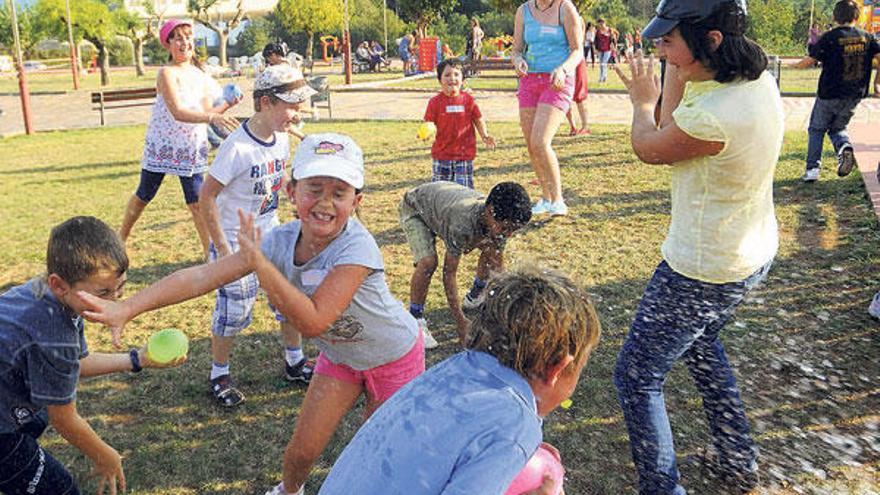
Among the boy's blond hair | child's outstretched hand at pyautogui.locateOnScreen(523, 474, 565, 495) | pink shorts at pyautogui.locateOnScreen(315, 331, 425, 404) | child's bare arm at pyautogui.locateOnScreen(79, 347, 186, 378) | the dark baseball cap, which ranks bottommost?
pink shorts at pyautogui.locateOnScreen(315, 331, 425, 404)

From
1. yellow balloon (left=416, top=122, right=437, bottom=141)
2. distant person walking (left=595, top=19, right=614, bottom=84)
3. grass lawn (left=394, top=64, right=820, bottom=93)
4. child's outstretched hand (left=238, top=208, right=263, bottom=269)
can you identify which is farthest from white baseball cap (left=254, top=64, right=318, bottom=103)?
distant person walking (left=595, top=19, right=614, bottom=84)

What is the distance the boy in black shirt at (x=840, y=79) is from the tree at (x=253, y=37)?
177 feet

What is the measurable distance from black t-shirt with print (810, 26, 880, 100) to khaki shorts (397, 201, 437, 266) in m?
5.89

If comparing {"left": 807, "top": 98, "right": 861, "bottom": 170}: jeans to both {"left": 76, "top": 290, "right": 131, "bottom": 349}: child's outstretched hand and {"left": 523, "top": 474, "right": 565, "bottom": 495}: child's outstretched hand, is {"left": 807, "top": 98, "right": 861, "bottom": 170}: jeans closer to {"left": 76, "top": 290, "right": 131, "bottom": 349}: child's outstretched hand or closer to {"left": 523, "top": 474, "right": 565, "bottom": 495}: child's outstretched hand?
{"left": 523, "top": 474, "right": 565, "bottom": 495}: child's outstretched hand

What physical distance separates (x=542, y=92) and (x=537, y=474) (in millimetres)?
5751

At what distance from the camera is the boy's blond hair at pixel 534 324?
5.91 ft

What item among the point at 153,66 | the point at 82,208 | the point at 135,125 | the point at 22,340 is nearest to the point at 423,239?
the point at 22,340

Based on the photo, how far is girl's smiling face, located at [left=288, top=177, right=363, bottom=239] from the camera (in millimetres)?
2660

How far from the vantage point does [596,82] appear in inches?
1005

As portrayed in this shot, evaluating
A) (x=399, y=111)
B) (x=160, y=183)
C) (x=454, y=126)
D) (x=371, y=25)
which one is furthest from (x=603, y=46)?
(x=371, y=25)

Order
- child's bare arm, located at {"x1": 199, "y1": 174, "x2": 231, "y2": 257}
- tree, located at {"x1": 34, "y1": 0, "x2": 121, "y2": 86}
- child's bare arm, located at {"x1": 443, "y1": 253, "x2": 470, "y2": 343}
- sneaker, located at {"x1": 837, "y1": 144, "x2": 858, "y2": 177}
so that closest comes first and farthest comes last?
child's bare arm, located at {"x1": 199, "y1": 174, "x2": 231, "y2": 257}
child's bare arm, located at {"x1": 443, "y1": 253, "x2": 470, "y2": 343}
sneaker, located at {"x1": 837, "y1": 144, "x2": 858, "y2": 177}
tree, located at {"x1": 34, "y1": 0, "x2": 121, "y2": 86}

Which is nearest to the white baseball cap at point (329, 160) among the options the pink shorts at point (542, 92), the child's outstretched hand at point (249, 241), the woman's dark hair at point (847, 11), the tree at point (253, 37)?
the child's outstretched hand at point (249, 241)

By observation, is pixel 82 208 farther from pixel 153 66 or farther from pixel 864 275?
pixel 153 66

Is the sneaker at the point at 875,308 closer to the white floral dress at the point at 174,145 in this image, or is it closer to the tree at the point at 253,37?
the white floral dress at the point at 174,145
